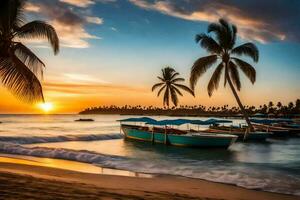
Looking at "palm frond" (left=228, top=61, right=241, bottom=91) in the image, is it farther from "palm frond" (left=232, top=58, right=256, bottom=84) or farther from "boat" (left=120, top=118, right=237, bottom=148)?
"boat" (left=120, top=118, right=237, bottom=148)

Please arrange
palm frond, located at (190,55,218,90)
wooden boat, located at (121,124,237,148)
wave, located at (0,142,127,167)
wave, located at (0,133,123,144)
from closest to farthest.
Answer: wave, located at (0,142,127,167), wooden boat, located at (121,124,237,148), wave, located at (0,133,123,144), palm frond, located at (190,55,218,90)

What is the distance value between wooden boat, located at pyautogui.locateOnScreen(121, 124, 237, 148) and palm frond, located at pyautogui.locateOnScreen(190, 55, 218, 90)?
283 inches

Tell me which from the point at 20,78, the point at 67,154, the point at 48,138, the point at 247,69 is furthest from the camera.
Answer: the point at 48,138

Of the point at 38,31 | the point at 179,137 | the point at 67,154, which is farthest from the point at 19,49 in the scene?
the point at 179,137

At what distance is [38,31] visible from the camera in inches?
637

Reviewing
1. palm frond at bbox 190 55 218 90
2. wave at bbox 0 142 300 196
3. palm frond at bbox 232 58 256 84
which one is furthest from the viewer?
palm frond at bbox 190 55 218 90

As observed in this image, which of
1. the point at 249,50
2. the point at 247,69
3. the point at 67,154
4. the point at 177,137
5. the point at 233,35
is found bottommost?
the point at 67,154

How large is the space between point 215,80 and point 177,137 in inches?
420

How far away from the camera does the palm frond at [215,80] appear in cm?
3862

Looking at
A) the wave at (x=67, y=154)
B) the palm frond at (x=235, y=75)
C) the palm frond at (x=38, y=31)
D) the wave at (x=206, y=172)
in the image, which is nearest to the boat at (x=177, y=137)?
the palm frond at (x=235, y=75)

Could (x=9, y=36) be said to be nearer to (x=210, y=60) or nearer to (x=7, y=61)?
(x=7, y=61)

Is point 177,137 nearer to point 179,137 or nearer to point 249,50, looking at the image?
point 179,137

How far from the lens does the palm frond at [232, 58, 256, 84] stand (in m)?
37.4

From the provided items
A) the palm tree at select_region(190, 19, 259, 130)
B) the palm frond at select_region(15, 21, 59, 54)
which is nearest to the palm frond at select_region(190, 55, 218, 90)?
the palm tree at select_region(190, 19, 259, 130)
